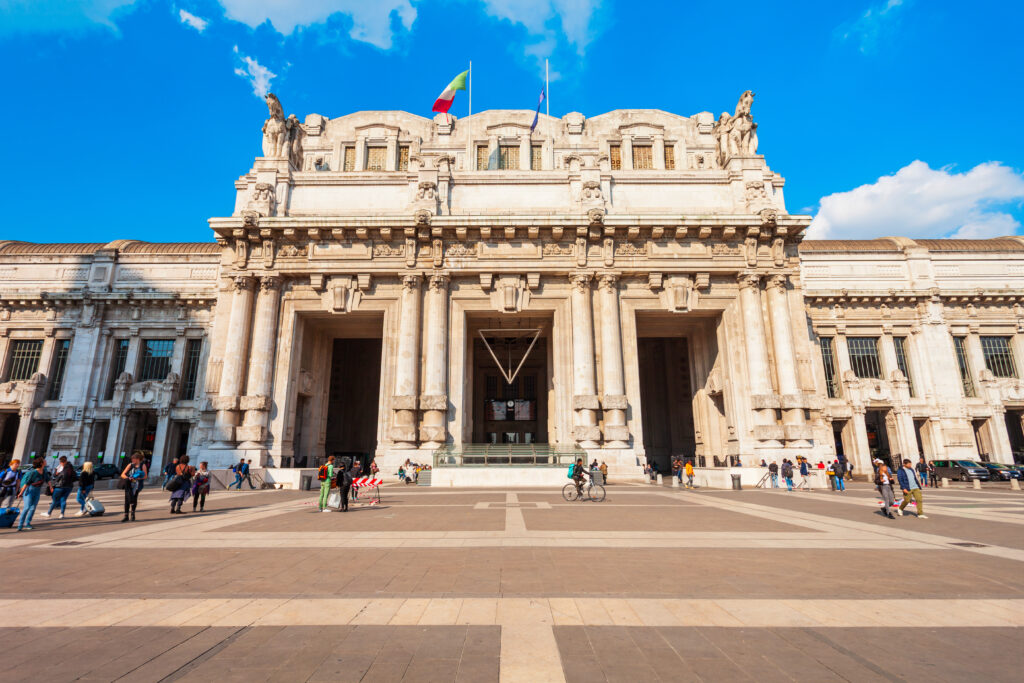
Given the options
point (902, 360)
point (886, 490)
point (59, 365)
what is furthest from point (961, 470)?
point (59, 365)

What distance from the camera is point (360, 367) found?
41344 mm

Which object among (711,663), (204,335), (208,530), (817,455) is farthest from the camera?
(204,335)

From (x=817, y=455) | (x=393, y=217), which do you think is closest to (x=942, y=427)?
(x=817, y=455)

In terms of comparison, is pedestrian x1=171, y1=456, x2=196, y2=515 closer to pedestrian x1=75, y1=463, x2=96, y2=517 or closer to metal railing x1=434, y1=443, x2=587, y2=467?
pedestrian x1=75, y1=463, x2=96, y2=517

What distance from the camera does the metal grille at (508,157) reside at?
3731 centimetres

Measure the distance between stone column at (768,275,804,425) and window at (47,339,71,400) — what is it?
5063 cm

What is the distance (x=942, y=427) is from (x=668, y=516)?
3678 cm

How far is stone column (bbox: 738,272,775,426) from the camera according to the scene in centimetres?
2659

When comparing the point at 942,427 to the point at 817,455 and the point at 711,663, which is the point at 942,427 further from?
the point at 711,663

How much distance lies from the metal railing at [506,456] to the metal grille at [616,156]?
22938mm

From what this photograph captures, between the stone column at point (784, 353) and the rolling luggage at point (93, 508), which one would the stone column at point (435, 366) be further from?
the stone column at point (784, 353)

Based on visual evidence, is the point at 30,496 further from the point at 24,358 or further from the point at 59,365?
the point at 24,358

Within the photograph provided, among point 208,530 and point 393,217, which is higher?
point 393,217

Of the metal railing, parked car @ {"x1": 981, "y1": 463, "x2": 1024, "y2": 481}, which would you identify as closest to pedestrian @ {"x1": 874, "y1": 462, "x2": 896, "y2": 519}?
the metal railing
